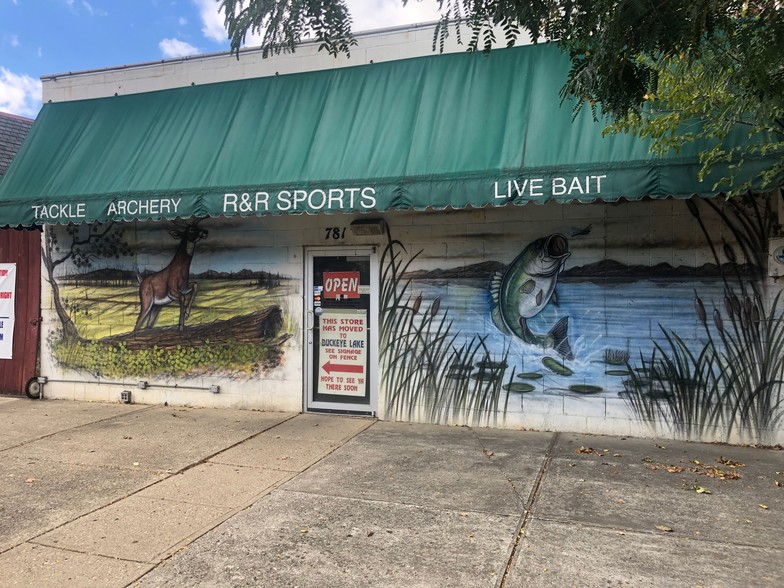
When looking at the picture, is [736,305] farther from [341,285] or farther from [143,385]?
[143,385]

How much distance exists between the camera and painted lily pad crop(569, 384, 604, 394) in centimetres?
653

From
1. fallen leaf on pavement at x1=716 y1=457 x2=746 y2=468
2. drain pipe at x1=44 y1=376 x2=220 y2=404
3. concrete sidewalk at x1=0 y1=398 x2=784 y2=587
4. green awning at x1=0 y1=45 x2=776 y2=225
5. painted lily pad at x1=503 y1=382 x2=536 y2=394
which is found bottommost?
concrete sidewalk at x1=0 y1=398 x2=784 y2=587

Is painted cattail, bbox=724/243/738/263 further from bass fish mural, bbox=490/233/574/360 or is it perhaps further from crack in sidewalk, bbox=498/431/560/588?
crack in sidewalk, bbox=498/431/560/588

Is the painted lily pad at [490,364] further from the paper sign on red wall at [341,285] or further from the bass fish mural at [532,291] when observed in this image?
the paper sign on red wall at [341,285]

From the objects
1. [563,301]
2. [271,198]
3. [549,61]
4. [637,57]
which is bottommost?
[563,301]

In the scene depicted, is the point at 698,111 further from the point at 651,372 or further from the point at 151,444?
the point at 151,444

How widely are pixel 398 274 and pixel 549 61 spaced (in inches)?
113

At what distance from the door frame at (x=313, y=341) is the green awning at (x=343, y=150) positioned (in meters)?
1.12

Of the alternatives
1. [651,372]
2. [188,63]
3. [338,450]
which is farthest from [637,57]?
[188,63]

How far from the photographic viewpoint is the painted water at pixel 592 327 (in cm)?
629

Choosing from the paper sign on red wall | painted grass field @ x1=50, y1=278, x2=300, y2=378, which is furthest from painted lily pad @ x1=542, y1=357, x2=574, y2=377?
painted grass field @ x1=50, y1=278, x2=300, y2=378

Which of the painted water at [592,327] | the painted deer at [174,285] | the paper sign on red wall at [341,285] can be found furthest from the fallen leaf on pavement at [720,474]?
the painted deer at [174,285]

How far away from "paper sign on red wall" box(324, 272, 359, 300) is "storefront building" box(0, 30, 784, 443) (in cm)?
5

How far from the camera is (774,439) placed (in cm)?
604
